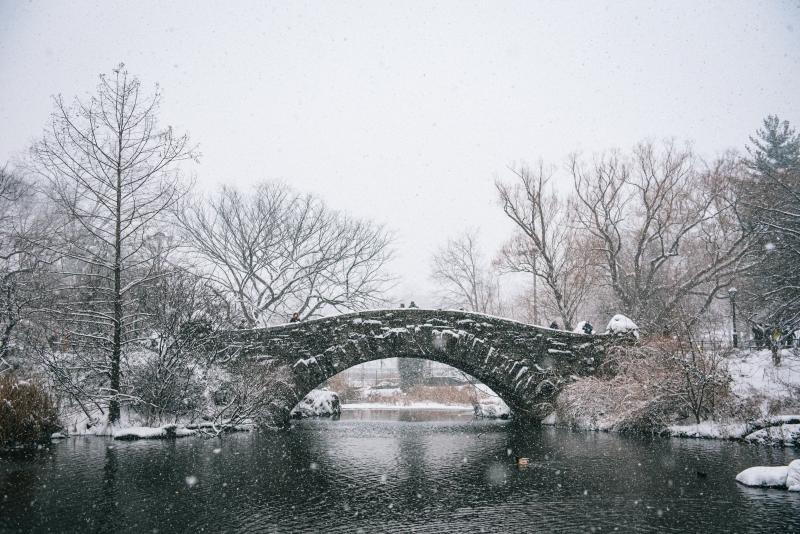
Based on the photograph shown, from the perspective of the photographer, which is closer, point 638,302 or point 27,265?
point 27,265

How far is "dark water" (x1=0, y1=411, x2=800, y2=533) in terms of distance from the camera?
17.4 ft

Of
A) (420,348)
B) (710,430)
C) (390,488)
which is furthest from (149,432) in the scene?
(710,430)

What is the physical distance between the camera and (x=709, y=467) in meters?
8.05

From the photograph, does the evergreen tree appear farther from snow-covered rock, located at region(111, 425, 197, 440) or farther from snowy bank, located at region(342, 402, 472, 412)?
snow-covered rock, located at region(111, 425, 197, 440)

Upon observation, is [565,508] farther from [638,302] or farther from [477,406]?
[638,302]

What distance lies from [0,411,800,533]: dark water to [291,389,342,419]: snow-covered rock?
767 cm

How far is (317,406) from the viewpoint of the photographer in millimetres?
19531

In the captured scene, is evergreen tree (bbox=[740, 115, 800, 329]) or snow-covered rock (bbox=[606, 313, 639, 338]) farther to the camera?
evergreen tree (bbox=[740, 115, 800, 329])

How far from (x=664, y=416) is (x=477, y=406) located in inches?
337

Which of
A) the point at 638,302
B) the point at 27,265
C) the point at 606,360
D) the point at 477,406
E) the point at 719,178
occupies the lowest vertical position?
the point at 477,406

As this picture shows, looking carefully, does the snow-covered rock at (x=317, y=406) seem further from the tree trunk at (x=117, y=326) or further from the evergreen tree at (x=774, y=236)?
the evergreen tree at (x=774, y=236)

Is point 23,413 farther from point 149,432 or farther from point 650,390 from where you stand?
point 650,390

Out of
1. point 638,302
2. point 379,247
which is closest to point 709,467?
point 638,302

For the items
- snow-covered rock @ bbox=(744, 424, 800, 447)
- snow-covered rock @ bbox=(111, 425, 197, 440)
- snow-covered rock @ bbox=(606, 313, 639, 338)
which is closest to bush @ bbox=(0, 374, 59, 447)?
snow-covered rock @ bbox=(111, 425, 197, 440)
